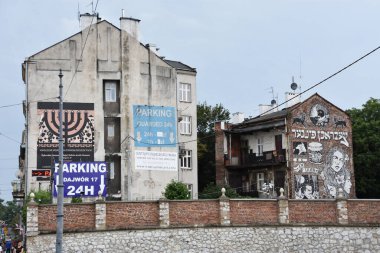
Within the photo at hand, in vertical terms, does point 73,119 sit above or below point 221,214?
above

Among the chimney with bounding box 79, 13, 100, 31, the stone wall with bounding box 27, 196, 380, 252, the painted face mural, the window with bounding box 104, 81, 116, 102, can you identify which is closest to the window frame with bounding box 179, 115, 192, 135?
the window with bounding box 104, 81, 116, 102

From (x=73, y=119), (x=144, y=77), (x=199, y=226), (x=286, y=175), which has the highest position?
(x=144, y=77)

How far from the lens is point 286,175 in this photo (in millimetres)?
51125

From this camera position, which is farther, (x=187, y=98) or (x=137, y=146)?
(x=187, y=98)

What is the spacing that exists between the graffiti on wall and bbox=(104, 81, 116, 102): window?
13.9 m

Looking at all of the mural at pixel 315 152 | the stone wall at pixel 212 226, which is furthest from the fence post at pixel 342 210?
the mural at pixel 315 152

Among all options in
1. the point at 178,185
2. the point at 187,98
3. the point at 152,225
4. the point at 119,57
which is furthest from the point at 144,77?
the point at 152,225

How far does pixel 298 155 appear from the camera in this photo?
51438mm

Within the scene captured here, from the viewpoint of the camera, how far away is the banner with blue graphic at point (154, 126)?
4659cm

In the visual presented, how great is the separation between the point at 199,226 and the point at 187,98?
61.9 ft

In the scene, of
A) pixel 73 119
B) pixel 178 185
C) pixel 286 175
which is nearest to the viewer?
pixel 178 185

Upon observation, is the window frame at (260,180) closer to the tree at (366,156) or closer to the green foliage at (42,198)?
the tree at (366,156)

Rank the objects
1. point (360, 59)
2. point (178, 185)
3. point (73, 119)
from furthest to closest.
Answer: point (73, 119), point (178, 185), point (360, 59)

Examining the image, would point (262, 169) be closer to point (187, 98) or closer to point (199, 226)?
point (187, 98)
